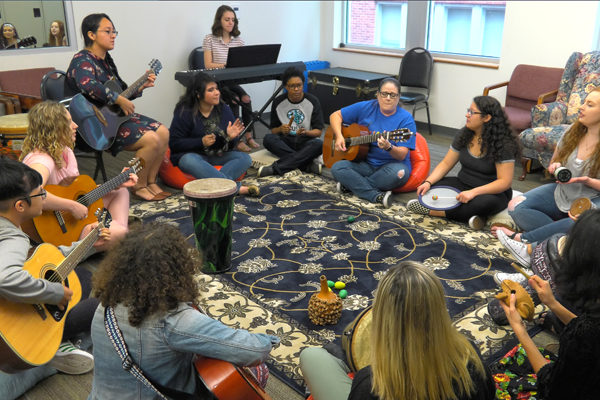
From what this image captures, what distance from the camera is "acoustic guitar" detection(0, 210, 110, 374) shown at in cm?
196

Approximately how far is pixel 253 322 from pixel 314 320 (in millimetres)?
308

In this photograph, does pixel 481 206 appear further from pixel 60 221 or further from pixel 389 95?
pixel 60 221

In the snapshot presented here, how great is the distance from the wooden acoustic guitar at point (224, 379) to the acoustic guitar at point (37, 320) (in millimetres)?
795

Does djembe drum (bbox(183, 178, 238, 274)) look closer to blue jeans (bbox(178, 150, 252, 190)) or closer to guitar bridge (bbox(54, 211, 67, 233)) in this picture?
guitar bridge (bbox(54, 211, 67, 233))

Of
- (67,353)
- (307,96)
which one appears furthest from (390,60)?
(67,353)

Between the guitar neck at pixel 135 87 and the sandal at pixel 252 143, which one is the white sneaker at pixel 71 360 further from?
the sandal at pixel 252 143

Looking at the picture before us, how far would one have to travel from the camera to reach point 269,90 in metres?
7.05

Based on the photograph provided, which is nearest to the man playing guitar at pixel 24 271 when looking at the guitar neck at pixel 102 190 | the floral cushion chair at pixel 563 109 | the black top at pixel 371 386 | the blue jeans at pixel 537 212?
the guitar neck at pixel 102 190

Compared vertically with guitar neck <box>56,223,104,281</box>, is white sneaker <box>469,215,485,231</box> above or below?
below

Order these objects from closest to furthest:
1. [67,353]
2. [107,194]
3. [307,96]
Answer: [67,353] → [107,194] → [307,96]

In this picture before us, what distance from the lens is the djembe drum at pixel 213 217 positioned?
9.86ft

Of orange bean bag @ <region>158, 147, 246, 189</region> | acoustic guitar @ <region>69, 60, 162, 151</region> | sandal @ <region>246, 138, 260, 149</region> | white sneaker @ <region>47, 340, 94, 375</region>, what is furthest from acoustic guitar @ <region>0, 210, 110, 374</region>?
sandal @ <region>246, 138, 260, 149</region>

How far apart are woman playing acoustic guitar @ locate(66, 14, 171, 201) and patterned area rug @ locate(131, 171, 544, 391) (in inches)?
11.2

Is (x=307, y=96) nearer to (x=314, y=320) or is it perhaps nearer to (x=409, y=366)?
(x=314, y=320)
